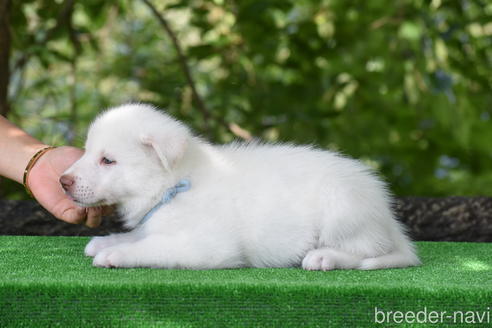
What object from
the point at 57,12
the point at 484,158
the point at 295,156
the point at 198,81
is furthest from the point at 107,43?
the point at 295,156

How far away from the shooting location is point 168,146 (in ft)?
9.96

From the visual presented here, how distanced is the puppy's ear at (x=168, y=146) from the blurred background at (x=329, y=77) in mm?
2331

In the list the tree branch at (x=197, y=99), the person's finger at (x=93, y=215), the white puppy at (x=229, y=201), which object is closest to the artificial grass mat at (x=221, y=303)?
the white puppy at (x=229, y=201)

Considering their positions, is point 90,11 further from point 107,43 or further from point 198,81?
point 107,43

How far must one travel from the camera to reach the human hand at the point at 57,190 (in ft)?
11.8

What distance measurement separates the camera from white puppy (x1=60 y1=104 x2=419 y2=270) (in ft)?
9.95

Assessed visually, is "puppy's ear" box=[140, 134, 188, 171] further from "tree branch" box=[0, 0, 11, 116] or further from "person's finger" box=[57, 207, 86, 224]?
"tree branch" box=[0, 0, 11, 116]

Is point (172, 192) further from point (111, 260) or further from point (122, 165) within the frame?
point (111, 260)

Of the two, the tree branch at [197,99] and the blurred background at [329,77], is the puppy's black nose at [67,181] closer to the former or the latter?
the blurred background at [329,77]

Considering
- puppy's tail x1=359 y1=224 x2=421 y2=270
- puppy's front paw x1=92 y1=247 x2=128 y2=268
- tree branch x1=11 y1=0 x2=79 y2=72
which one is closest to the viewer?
puppy's front paw x1=92 y1=247 x2=128 y2=268

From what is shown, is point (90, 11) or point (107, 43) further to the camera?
point (107, 43)

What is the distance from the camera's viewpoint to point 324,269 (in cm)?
292

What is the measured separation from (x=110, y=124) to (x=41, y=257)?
0.69 meters

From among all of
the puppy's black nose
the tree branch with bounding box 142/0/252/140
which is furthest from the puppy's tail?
the tree branch with bounding box 142/0/252/140
